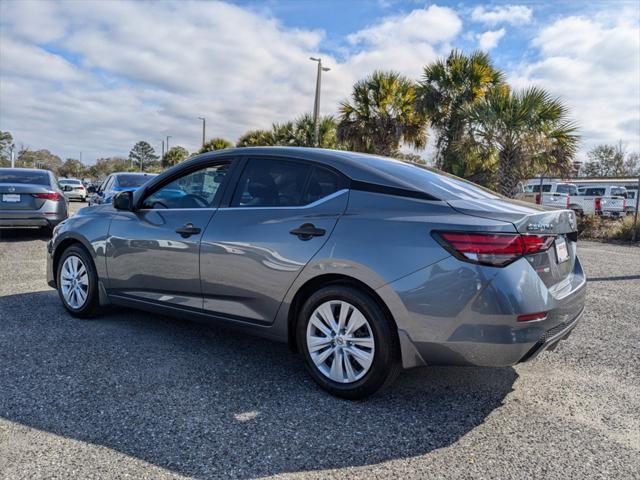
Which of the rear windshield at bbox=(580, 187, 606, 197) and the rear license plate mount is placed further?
the rear windshield at bbox=(580, 187, 606, 197)

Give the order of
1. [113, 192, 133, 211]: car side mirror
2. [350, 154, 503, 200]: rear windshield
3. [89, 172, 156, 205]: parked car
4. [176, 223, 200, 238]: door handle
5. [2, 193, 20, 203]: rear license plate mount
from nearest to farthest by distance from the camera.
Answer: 1. [350, 154, 503, 200]: rear windshield
2. [176, 223, 200, 238]: door handle
3. [113, 192, 133, 211]: car side mirror
4. [2, 193, 20, 203]: rear license plate mount
5. [89, 172, 156, 205]: parked car

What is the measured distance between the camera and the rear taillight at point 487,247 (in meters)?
2.71

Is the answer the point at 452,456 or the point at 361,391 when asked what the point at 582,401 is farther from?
the point at 361,391

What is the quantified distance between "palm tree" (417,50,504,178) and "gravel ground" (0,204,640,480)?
15.1 metres

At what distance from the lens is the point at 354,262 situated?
3.00m

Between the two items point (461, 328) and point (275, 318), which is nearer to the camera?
point (461, 328)

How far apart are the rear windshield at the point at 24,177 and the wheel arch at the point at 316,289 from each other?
29.0 ft

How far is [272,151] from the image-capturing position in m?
3.72

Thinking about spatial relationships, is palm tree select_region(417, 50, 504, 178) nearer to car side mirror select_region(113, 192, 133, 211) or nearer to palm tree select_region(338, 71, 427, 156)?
palm tree select_region(338, 71, 427, 156)

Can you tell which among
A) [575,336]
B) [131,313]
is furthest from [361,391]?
[131,313]

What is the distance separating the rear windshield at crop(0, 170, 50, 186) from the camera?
10.1 metres

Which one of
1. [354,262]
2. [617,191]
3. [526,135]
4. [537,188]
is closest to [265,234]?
[354,262]

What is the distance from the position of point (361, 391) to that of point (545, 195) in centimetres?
2018

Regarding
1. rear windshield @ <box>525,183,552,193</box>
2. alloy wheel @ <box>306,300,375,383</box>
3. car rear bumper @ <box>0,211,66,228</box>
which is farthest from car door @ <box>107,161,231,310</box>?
rear windshield @ <box>525,183,552,193</box>
